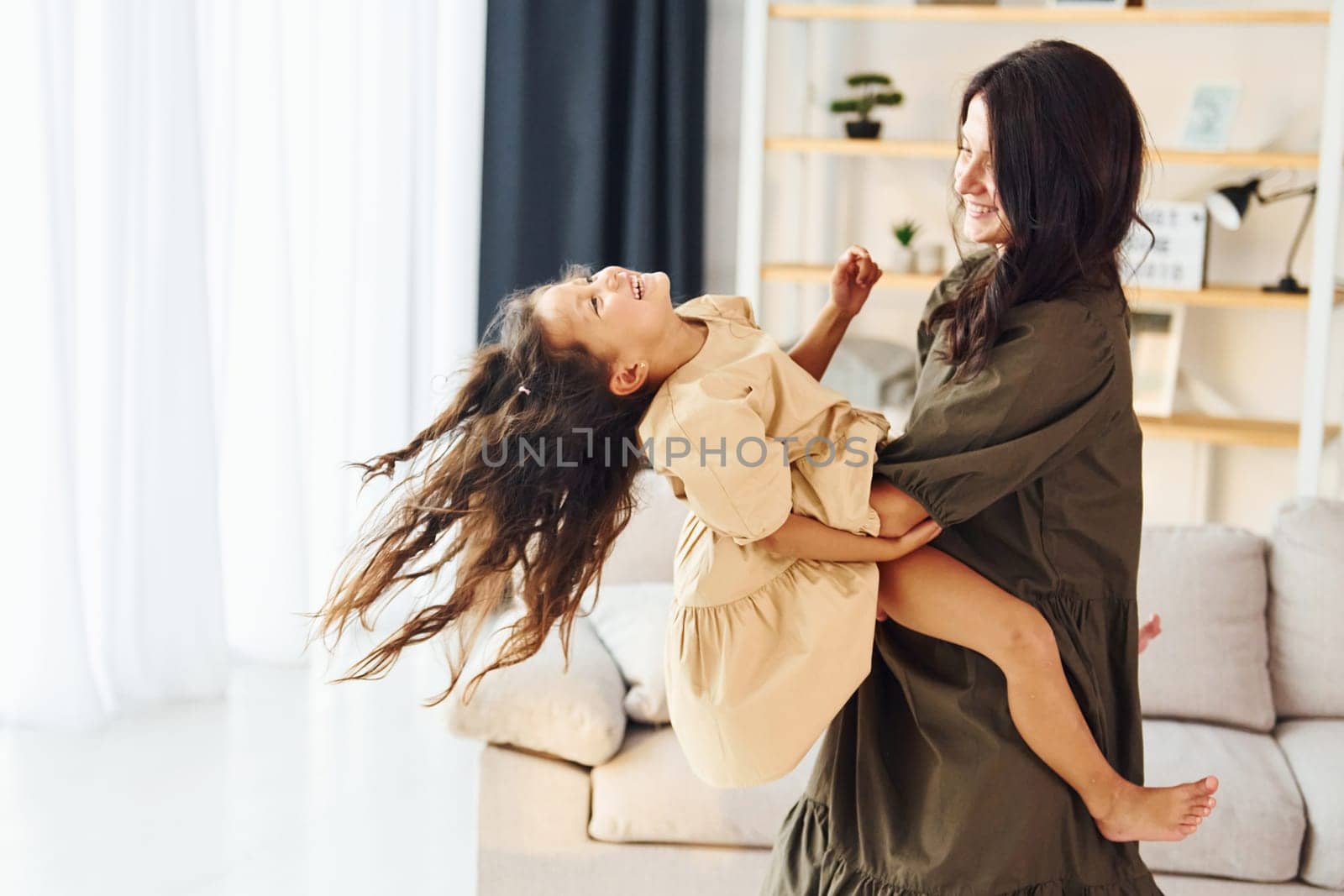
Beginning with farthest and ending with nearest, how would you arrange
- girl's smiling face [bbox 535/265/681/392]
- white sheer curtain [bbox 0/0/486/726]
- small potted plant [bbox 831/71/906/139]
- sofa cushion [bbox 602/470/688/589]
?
small potted plant [bbox 831/71/906/139]
white sheer curtain [bbox 0/0/486/726]
sofa cushion [bbox 602/470/688/589]
girl's smiling face [bbox 535/265/681/392]

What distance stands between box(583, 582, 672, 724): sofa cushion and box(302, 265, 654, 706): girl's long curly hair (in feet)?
2.34

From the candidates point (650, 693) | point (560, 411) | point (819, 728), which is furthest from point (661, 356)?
point (650, 693)

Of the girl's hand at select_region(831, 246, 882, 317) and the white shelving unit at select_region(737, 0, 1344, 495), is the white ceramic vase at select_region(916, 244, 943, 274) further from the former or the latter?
the girl's hand at select_region(831, 246, 882, 317)

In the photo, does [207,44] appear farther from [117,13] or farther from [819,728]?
[819,728]

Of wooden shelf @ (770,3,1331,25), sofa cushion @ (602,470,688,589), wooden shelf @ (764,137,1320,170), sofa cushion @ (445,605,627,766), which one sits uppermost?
wooden shelf @ (770,3,1331,25)

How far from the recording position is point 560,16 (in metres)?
3.94

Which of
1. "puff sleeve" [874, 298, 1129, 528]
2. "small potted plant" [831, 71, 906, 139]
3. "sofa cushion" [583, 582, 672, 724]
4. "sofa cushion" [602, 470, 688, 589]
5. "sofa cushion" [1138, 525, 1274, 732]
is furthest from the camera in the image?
"small potted plant" [831, 71, 906, 139]

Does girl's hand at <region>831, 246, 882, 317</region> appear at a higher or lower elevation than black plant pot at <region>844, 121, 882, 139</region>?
lower

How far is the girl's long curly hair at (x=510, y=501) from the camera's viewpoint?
4.43 feet

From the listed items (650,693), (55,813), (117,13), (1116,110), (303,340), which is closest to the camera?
(1116,110)

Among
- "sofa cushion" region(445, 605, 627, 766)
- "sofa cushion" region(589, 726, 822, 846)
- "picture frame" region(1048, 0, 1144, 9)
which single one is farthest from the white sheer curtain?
"picture frame" region(1048, 0, 1144, 9)

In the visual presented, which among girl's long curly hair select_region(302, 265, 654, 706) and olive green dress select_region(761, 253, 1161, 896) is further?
girl's long curly hair select_region(302, 265, 654, 706)

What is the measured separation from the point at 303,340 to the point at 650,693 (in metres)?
1.92

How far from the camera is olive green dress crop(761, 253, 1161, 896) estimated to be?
4.02 feet
